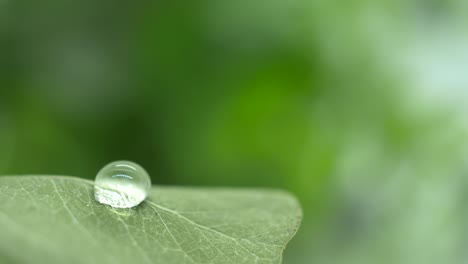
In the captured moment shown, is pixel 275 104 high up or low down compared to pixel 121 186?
down

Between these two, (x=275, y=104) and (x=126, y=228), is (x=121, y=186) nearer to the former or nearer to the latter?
(x=126, y=228)

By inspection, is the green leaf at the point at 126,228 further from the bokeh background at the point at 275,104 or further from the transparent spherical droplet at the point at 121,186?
the bokeh background at the point at 275,104

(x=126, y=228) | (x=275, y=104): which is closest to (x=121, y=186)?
(x=126, y=228)

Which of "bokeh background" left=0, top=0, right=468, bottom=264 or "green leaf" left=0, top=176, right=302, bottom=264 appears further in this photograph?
"bokeh background" left=0, top=0, right=468, bottom=264

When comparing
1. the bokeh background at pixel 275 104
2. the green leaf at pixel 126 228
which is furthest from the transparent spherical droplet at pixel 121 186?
the bokeh background at pixel 275 104

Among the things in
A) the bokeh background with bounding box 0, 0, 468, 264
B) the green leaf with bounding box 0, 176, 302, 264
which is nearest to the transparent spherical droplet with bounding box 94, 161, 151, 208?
the green leaf with bounding box 0, 176, 302, 264

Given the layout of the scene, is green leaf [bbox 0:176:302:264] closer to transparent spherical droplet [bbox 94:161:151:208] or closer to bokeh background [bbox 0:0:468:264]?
transparent spherical droplet [bbox 94:161:151:208]
